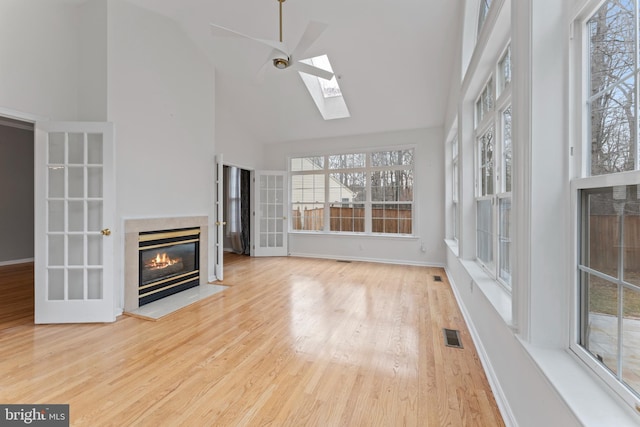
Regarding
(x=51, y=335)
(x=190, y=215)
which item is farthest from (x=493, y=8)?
(x=51, y=335)

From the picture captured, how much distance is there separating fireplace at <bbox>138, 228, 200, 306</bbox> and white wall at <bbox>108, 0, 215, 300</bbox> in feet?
0.99

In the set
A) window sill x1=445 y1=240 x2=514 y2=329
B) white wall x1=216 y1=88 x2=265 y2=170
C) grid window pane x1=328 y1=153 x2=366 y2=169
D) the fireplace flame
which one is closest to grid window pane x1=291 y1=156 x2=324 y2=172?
grid window pane x1=328 y1=153 x2=366 y2=169

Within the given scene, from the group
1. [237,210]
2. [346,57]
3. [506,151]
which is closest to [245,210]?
[237,210]

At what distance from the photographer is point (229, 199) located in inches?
299

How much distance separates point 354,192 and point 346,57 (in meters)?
2.84

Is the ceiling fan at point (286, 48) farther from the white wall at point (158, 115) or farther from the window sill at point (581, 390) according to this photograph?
the window sill at point (581, 390)

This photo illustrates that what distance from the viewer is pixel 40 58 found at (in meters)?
2.89

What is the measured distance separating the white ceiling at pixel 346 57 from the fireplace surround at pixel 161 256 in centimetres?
231

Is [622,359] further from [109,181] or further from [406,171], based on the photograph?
[406,171]

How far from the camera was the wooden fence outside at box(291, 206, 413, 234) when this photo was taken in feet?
19.4

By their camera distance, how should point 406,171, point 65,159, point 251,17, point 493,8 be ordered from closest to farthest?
point 493,8, point 65,159, point 251,17, point 406,171

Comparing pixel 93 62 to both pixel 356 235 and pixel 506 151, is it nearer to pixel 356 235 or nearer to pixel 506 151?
pixel 506 151

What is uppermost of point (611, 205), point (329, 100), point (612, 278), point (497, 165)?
point (329, 100)

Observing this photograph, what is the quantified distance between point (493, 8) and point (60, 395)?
12.7ft
